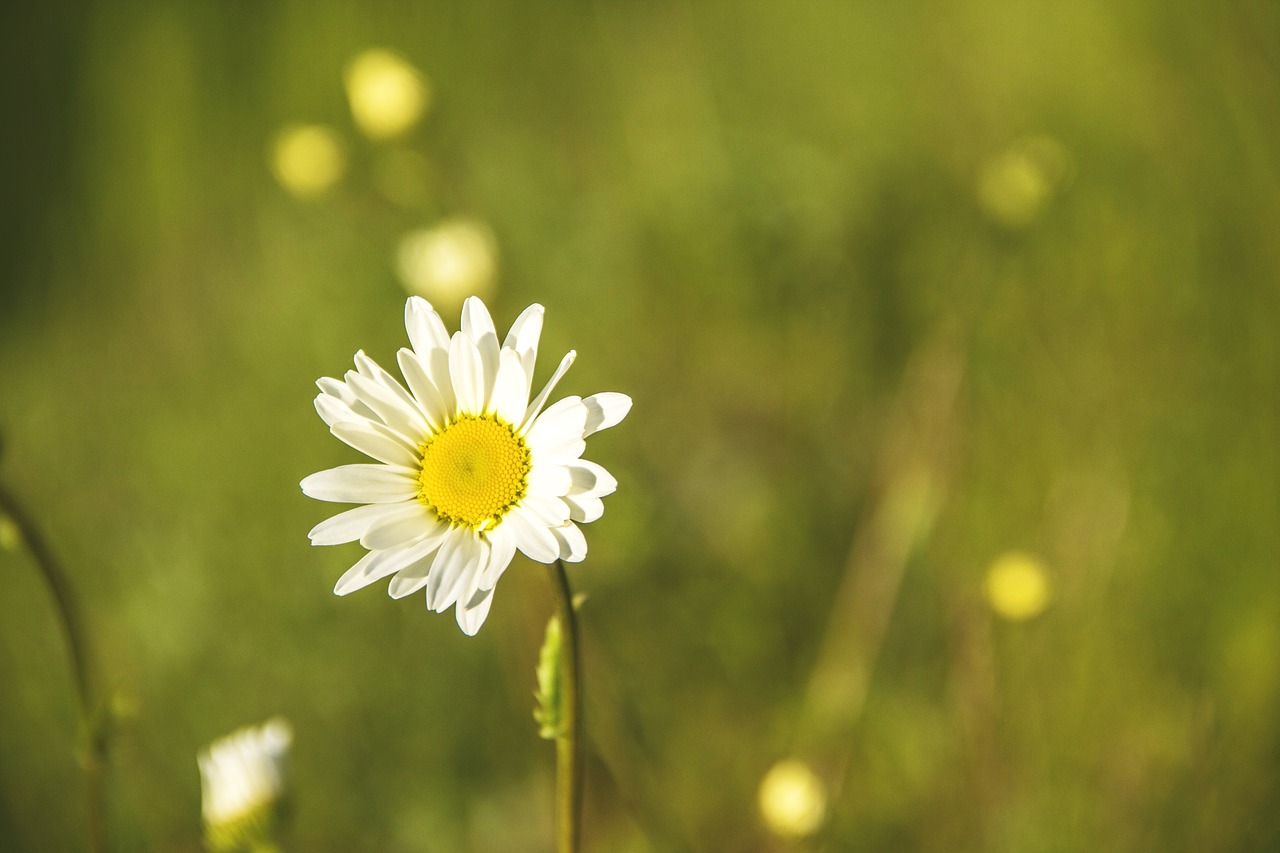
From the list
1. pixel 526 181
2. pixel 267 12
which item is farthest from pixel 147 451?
pixel 267 12

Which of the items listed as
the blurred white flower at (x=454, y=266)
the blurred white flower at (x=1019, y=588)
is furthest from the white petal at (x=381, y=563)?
the blurred white flower at (x=1019, y=588)

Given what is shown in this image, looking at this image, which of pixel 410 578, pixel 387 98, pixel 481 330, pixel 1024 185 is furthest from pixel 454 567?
pixel 1024 185

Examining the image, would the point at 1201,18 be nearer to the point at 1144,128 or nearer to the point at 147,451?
the point at 1144,128

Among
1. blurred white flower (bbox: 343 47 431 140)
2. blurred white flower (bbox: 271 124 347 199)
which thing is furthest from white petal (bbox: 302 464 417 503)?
blurred white flower (bbox: 271 124 347 199)

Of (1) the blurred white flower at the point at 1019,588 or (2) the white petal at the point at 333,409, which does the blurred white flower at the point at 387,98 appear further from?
(1) the blurred white flower at the point at 1019,588

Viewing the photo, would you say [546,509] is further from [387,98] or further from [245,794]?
[387,98]

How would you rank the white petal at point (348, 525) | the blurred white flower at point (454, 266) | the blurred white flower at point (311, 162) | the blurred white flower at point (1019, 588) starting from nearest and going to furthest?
the white petal at point (348, 525) < the blurred white flower at point (1019, 588) < the blurred white flower at point (454, 266) < the blurred white flower at point (311, 162)
